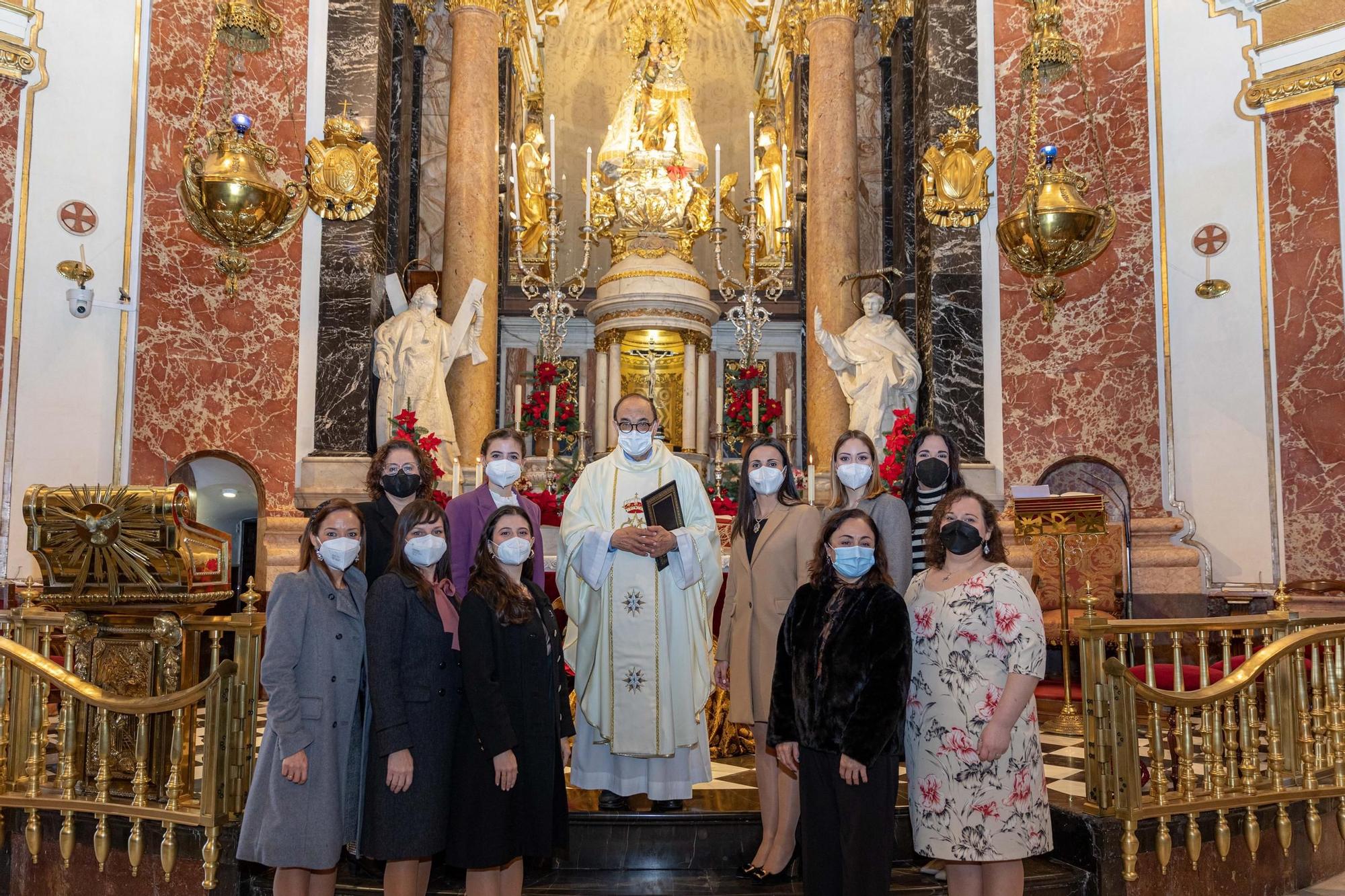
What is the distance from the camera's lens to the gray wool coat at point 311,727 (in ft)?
12.1

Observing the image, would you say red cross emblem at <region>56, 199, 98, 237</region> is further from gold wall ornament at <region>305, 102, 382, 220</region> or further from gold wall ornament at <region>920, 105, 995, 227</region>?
gold wall ornament at <region>920, 105, 995, 227</region>

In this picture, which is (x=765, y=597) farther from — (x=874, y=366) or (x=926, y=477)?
(x=874, y=366)

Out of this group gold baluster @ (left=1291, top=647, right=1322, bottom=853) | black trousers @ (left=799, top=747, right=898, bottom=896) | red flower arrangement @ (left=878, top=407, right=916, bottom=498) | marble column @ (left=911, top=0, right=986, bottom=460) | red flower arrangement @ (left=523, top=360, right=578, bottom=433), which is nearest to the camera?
black trousers @ (left=799, top=747, right=898, bottom=896)

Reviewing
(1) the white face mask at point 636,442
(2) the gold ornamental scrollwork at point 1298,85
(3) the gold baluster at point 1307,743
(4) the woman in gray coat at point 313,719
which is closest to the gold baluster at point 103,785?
(4) the woman in gray coat at point 313,719

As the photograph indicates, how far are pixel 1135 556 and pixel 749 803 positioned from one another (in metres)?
6.08

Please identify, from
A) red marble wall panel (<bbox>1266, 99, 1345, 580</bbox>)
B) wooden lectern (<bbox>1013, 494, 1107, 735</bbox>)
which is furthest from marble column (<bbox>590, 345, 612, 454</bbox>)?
red marble wall panel (<bbox>1266, 99, 1345, 580</bbox>)

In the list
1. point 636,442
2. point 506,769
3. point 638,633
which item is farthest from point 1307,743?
point 506,769

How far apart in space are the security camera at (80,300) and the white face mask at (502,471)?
6.46 m

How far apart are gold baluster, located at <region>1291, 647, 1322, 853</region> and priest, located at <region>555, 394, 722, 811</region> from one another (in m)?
2.91

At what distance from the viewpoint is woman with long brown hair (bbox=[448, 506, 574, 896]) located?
3621mm

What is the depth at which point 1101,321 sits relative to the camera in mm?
10234

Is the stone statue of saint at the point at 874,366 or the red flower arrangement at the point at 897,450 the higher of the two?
the stone statue of saint at the point at 874,366

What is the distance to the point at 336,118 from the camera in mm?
10086

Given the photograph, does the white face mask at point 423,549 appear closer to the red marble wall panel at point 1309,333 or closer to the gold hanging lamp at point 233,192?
the gold hanging lamp at point 233,192
